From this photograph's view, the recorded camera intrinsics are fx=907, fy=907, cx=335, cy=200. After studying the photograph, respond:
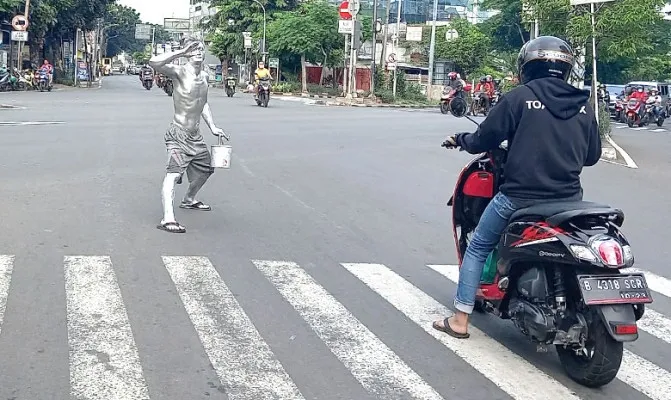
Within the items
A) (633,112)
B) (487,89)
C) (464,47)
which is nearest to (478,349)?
(487,89)

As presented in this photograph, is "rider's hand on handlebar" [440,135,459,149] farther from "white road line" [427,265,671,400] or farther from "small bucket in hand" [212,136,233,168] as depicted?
"small bucket in hand" [212,136,233,168]

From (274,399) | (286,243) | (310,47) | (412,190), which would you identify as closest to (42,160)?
(412,190)

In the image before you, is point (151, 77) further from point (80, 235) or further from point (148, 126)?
point (80, 235)

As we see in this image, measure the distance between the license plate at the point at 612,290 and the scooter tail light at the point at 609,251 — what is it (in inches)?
3.5

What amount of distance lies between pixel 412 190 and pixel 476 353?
712 cm

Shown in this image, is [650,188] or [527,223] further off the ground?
[527,223]

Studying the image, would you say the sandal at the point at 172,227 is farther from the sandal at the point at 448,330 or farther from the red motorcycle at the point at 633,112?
the red motorcycle at the point at 633,112

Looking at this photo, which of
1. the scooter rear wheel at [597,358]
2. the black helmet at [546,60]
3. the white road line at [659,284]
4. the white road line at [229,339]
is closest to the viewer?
the white road line at [229,339]

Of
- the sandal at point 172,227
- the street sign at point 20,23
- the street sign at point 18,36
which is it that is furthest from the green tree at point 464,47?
the sandal at point 172,227

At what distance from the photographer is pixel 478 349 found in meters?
5.39

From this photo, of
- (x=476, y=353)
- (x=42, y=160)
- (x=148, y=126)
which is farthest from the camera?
(x=148, y=126)

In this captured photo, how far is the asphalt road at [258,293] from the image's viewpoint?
4715mm

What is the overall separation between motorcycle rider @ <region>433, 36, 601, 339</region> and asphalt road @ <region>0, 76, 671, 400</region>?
39.2 inches

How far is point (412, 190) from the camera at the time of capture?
12352 millimetres
